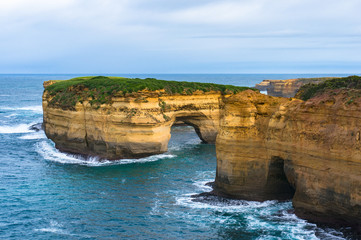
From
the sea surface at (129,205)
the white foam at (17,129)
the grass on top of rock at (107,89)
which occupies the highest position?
the grass on top of rock at (107,89)

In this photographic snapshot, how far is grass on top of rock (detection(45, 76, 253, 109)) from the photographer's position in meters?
45.1

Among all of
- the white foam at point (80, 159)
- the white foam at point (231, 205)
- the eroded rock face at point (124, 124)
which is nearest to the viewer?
the white foam at point (231, 205)

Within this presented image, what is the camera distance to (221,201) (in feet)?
94.4

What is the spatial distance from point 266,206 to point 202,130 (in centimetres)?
2556

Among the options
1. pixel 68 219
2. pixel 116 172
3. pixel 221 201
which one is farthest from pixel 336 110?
pixel 116 172

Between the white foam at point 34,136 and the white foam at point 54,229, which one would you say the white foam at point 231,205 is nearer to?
the white foam at point 54,229

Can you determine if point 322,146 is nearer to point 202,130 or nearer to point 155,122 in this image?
point 155,122

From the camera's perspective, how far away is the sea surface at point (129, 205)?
24.1 m

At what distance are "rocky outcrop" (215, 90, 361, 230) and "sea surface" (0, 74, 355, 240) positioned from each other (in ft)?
3.79

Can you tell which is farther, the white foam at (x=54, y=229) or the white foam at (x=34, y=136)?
the white foam at (x=34, y=136)

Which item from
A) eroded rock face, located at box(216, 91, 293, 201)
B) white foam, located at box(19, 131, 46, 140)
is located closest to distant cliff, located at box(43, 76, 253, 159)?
white foam, located at box(19, 131, 46, 140)

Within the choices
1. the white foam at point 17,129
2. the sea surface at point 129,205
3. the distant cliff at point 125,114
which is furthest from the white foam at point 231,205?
the white foam at point 17,129

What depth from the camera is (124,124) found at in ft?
143

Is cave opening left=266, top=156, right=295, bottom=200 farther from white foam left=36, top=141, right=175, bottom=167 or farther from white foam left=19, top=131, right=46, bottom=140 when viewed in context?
white foam left=19, top=131, right=46, bottom=140
